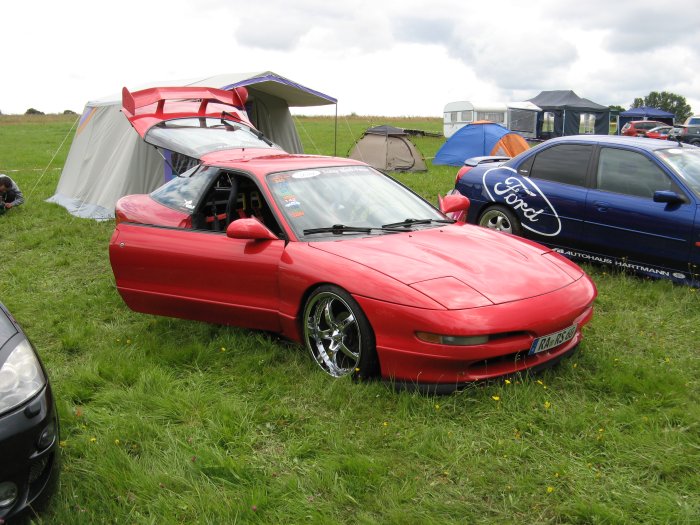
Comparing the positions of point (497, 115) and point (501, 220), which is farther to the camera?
point (497, 115)

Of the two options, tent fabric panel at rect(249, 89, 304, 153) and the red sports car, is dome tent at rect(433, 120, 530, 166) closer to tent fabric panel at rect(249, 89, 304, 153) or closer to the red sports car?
tent fabric panel at rect(249, 89, 304, 153)

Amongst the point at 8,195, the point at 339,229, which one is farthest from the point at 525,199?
the point at 8,195

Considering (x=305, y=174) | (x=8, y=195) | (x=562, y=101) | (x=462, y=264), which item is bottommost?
(x=8, y=195)

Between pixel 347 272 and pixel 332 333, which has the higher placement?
pixel 347 272

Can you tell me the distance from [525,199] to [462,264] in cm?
329

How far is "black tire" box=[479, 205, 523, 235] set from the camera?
6.93 metres

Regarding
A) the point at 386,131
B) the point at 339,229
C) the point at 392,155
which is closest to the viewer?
the point at 339,229

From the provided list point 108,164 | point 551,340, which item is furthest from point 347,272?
point 108,164

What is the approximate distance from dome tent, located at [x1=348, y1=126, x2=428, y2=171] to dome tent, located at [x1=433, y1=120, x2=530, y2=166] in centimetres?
143

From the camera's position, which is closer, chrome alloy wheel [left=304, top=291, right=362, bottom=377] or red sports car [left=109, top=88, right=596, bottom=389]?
red sports car [left=109, top=88, right=596, bottom=389]

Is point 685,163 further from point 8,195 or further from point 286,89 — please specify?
point 8,195

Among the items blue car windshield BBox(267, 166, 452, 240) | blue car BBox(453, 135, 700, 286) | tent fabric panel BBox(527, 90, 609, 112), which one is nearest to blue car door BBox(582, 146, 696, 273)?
blue car BBox(453, 135, 700, 286)

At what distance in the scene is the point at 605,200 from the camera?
20.3ft

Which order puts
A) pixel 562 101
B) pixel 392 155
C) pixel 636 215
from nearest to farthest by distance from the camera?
pixel 636 215, pixel 392 155, pixel 562 101
